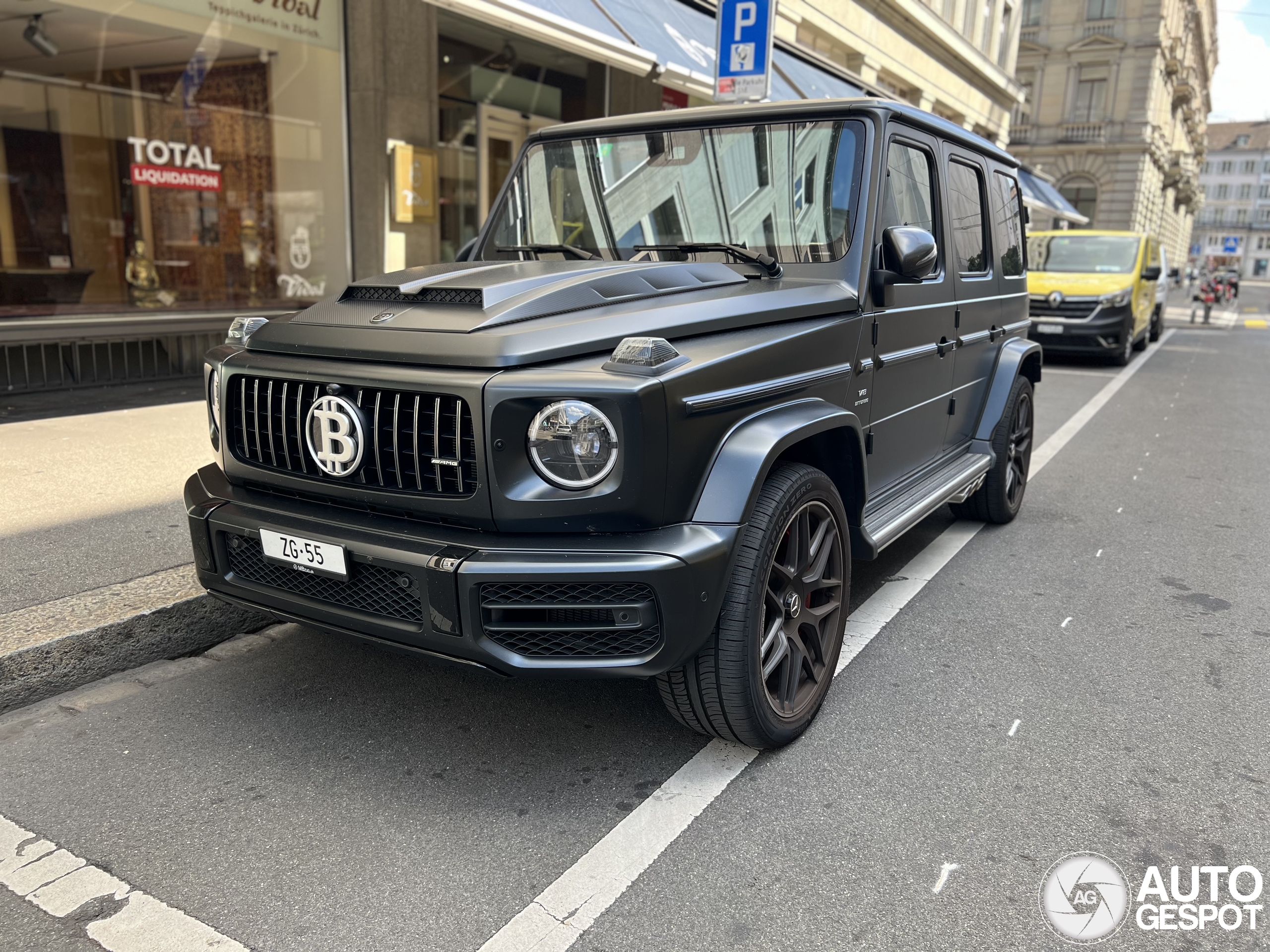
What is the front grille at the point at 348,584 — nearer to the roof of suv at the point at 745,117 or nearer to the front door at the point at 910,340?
the front door at the point at 910,340

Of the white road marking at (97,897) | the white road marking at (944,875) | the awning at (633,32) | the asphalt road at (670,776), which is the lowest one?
the white road marking at (97,897)

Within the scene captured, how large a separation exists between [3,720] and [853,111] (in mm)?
3580

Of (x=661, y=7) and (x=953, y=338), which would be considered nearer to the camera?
(x=953, y=338)

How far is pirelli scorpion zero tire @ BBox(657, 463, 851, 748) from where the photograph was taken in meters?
2.62

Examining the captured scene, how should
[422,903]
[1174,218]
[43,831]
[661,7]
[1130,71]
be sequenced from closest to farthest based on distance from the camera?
[422,903], [43,831], [661,7], [1130,71], [1174,218]

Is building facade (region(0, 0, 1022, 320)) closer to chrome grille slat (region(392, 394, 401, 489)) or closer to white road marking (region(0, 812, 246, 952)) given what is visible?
chrome grille slat (region(392, 394, 401, 489))

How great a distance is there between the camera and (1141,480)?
6.91m

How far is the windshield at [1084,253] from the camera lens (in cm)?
1467

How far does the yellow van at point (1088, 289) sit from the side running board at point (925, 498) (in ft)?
31.2

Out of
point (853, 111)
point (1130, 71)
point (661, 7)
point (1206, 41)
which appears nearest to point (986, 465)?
point (853, 111)

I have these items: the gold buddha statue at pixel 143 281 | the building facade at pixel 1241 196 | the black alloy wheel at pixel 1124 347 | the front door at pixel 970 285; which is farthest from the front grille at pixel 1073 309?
the building facade at pixel 1241 196

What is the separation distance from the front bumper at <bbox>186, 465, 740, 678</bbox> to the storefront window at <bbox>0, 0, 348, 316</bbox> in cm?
683

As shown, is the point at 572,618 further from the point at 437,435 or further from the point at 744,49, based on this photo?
the point at 744,49

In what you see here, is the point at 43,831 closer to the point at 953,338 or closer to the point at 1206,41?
the point at 953,338
